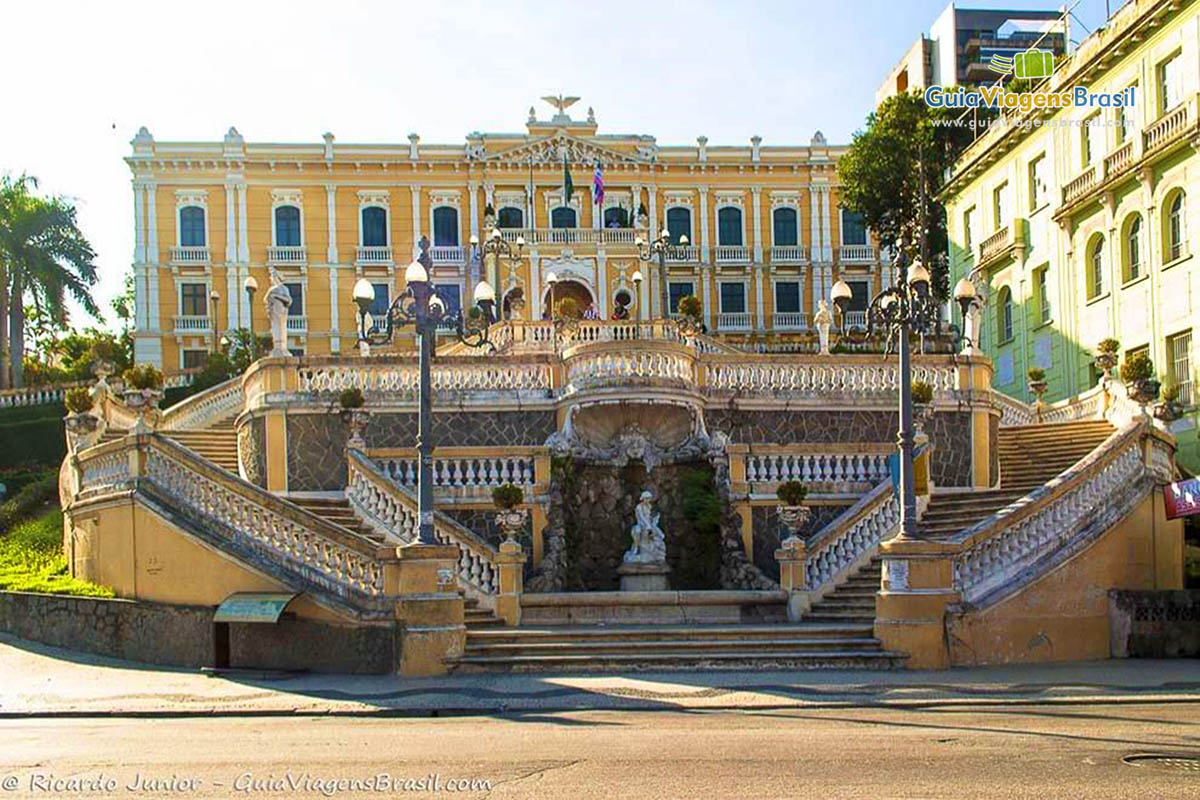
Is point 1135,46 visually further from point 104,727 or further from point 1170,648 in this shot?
point 104,727

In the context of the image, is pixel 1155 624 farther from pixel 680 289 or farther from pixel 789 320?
pixel 680 289

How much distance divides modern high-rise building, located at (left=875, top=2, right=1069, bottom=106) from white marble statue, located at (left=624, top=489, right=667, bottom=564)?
2201 inches

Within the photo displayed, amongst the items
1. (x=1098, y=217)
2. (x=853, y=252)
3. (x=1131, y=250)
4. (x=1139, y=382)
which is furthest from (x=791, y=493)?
(x=853, y=252)

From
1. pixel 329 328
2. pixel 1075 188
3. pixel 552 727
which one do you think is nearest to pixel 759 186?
pixel 329 328

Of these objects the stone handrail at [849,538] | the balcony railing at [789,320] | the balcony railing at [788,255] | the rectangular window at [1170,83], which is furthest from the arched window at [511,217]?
the stone handrail at [849,538]

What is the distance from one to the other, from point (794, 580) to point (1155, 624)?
485 cm

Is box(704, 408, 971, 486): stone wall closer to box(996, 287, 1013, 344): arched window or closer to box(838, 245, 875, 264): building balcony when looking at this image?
box(996, 287, 1013, 344): arched window

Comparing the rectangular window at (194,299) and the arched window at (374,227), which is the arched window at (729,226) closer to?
the arched window at (374,227)

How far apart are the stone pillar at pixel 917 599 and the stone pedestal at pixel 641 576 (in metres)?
4.82

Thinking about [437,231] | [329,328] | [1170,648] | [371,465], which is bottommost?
[1170,648]

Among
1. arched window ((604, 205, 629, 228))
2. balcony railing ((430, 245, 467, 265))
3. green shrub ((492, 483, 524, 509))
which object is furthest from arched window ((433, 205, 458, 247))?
green shrub ((492, 483, 524, 509))

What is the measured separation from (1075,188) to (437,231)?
31.6 m

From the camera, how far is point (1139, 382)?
22.2m

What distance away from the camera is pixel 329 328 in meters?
59.1
